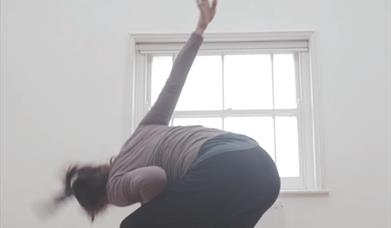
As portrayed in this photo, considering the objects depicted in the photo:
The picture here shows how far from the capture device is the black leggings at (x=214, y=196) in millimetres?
1137

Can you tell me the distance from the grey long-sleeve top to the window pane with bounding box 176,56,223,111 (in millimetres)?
1404

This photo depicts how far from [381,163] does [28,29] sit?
2.07 metres

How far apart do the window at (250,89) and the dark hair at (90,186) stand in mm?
1319

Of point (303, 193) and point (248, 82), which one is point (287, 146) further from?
point (248, 82)

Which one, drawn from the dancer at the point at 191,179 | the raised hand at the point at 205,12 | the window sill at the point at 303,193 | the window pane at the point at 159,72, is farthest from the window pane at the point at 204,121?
the dancer at the point at 191,179

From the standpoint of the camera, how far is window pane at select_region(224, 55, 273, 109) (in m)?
2.77

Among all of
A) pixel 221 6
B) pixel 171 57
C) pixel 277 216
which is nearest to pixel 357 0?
pixel 221 6

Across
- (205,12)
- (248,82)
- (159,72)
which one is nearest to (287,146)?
(248,82)

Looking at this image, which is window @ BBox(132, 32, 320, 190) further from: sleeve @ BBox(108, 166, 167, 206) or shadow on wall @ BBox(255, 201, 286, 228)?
sleeve @ BBox(108, 166, 167, 206)

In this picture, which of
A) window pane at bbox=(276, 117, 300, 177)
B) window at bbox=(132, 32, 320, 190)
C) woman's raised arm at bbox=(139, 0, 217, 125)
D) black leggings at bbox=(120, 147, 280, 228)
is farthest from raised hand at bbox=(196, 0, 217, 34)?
window pane at bbox=(276, 117, 300, 177)

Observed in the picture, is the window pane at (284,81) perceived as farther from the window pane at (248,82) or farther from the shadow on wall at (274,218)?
the shadow on wall at (274,218)

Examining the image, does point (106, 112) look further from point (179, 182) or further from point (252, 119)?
point (179, 182)

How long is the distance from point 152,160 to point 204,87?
1.59m

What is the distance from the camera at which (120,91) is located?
2.68 meters
